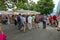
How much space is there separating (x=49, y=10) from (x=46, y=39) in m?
61.6

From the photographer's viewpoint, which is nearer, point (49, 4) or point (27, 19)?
point (27, 19)

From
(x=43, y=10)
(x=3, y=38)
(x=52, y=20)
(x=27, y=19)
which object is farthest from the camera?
(x=43, y=10)

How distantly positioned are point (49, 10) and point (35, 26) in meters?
48.8

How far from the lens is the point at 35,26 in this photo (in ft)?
98.6

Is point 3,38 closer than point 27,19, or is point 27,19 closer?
point 3,38

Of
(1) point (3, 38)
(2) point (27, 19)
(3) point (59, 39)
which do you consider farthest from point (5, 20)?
(1) point (3, 38)

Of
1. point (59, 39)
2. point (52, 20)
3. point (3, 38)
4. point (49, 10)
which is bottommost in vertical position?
point (49, 10)

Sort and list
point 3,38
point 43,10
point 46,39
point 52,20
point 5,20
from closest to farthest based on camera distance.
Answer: point 3,38 < point 46,39 < point 52,20 < point 5,20 < point 43,10

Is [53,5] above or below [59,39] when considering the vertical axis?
below

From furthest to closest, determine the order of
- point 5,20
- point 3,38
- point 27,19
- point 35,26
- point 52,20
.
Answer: point 5,20 < point 52,20 < point 35,26 < point 27,19 < point 3,38

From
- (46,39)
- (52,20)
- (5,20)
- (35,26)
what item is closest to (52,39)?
(46,39)

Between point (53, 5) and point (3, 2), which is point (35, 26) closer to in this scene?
point (3, 2)

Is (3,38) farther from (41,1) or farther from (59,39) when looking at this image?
(41,1)

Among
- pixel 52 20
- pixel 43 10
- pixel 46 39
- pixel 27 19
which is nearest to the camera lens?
pixel 46 39
